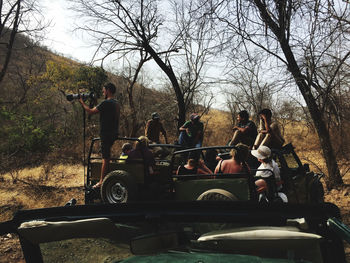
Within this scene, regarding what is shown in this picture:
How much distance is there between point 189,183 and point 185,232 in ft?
8.96

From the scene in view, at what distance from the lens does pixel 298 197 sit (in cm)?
454

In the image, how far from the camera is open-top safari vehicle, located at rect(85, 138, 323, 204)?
3756 millimetres

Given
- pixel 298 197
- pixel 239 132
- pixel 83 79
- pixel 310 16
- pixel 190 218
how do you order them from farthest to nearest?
pixel 83 79
pixel 239 132
pixel 298 197
pixel 310 16
pixel 190 218

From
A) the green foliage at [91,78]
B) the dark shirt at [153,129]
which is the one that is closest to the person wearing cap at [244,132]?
the dark shirt at [153,129]

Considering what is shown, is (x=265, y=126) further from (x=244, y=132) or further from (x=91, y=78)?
(x=91, y=78)

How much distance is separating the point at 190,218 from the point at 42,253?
72 centimetres


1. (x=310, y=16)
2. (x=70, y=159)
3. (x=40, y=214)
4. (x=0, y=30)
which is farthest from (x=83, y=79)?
(x=40, y=214)

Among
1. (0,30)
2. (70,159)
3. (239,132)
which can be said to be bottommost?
(70,159)

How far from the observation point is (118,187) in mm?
5066

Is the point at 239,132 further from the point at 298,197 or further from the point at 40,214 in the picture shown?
the point at 40,214

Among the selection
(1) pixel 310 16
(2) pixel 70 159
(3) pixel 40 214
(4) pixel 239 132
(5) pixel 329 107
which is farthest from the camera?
(2) pixel 70 159

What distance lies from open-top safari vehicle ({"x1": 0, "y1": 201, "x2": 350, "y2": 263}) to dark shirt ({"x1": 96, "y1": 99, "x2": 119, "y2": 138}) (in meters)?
4.04

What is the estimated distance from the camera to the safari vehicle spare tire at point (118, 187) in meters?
4.88

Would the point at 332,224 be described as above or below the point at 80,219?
above
